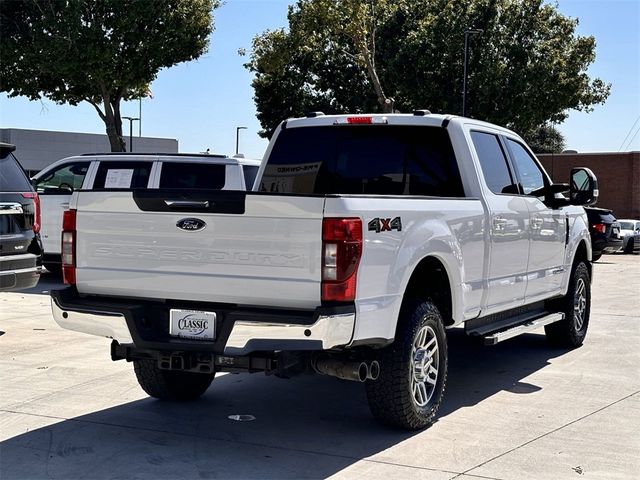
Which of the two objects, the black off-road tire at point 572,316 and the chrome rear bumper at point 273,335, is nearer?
the chrome rear bumper at point 273,335

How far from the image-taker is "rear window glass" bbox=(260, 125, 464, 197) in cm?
711

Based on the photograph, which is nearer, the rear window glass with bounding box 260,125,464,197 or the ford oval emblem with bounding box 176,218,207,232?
the ford oval emblem with bounding box 176,218,207,232

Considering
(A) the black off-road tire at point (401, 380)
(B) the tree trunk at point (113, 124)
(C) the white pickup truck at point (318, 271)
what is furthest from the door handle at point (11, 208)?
(B) the tree trunk at point (113, 124)

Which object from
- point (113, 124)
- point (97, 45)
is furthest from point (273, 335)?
point (113, 124)

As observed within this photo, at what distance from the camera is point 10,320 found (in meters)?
10.5

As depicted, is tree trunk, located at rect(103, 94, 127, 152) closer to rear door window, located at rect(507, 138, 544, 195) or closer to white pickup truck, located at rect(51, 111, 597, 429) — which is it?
rear door window, located at rect(507, 138, 544, 195)

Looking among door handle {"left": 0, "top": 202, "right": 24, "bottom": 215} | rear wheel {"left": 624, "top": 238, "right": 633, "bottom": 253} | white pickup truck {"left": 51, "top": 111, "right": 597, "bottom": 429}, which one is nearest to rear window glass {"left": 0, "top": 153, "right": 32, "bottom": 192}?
door handle {"left": 0, "top": 202, "right": 24, "bottom": 215}

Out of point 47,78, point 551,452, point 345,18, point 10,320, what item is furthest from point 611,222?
point 47,78

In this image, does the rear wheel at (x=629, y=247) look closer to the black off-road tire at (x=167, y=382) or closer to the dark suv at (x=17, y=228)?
the dark suv at (x=17, y=228)

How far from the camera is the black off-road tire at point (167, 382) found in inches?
255

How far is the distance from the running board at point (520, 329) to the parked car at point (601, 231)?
42.8 ft

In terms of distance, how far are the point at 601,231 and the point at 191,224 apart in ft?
59.2

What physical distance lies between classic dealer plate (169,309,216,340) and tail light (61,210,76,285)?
0.84 metres

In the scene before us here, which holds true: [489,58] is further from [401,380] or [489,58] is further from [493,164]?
[401,380]
